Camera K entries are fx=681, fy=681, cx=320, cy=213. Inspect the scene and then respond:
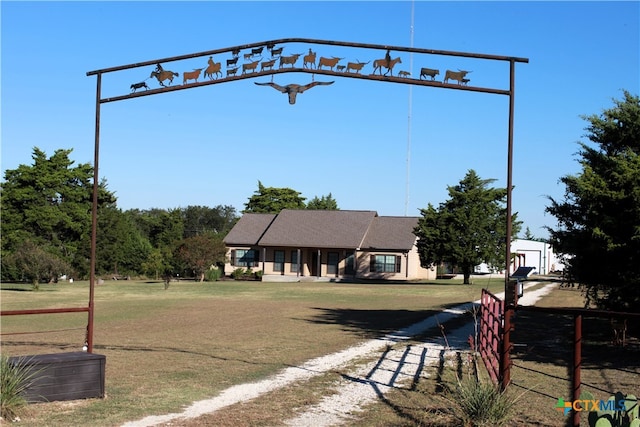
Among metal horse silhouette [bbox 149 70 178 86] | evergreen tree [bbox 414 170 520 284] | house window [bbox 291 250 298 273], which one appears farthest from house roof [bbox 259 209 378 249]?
metal horse silhouette [bbox 149 70 178 86]

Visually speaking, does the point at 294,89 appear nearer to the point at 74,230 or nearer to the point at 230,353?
the point at 230,353

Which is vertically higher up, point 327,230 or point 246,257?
point 327,230

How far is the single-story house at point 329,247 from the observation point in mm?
52781

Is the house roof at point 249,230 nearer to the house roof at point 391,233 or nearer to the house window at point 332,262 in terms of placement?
the house window at point 332,262

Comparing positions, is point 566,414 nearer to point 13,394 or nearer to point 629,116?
point 13,394

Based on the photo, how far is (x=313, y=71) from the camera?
8.86 meters

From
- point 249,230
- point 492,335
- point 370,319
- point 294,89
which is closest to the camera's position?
point 294,89

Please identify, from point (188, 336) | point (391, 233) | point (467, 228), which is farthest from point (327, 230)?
point (188, 336)

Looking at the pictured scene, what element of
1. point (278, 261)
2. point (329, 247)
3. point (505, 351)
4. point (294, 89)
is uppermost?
point (294, 89)

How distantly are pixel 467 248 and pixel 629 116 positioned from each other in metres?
31.2

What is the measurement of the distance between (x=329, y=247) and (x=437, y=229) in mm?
9749

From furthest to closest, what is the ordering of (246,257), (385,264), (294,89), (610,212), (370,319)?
(246,257)
(385,264)
(370,319)
(610,212)
(294,89)

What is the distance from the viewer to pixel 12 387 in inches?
285

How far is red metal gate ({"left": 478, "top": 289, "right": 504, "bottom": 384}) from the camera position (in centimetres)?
954
